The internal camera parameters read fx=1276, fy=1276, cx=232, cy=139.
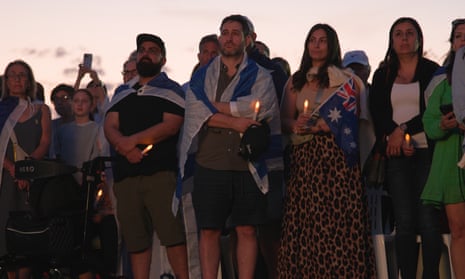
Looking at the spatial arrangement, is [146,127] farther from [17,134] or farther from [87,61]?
[87,61]

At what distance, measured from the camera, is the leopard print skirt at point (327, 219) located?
1023 cm

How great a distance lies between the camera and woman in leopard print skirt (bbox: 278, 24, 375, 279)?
10234mm

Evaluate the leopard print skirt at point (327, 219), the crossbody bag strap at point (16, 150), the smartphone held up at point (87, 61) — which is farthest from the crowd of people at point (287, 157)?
the smartphone held up at point (87, 61)

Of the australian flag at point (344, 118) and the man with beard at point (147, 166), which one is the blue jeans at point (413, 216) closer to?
the australian flag at point (344, 118)

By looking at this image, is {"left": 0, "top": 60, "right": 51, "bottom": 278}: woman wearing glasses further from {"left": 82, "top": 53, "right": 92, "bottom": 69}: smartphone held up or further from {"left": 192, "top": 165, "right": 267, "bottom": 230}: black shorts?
{"left": 192, "top": 165, "right": 267, "bottom": 230}: black shorts

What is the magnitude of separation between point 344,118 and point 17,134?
371 cm

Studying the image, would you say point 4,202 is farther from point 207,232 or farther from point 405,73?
point 405,73

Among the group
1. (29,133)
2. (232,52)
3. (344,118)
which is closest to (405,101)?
(344,118)

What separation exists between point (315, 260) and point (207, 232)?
3.00 feet

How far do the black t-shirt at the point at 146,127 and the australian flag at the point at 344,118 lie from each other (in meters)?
1.44

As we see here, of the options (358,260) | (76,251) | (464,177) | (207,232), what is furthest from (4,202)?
(464,177)

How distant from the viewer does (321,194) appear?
404 inches

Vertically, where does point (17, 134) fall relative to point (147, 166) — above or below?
above

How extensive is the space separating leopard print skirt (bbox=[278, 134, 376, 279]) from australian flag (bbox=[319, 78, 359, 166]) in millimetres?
80
